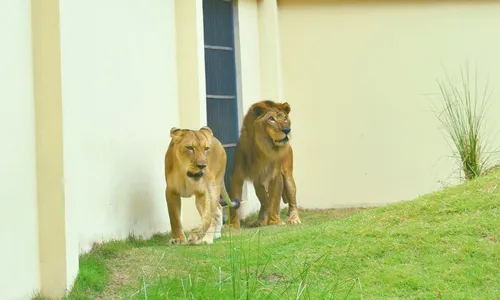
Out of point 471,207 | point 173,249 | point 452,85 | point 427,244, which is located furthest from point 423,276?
point 452,85

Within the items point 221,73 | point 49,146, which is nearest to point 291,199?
point 221,73

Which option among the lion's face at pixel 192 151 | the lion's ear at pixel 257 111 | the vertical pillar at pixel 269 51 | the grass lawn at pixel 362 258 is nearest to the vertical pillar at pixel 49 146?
the grass lawn at pixel 362 258

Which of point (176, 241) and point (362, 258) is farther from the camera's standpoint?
point (176, 241)

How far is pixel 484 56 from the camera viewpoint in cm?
1298

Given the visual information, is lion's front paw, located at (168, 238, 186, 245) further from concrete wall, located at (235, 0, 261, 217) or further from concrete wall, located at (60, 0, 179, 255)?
concrete wall, located at (235, 0, 261, 217)

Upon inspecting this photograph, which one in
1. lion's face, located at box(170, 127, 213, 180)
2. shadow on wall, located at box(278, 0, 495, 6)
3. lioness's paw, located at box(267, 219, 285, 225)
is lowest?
A: lioness's paw, located at box(267, 219, 285, 225)

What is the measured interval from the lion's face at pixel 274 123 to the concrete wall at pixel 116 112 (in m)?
1.06

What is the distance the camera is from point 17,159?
5719 mm

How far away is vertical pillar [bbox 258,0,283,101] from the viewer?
1233 cm

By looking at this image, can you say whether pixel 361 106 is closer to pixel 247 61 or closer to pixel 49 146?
pixel 247 61

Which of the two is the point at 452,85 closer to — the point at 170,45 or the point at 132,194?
the point at 170,45

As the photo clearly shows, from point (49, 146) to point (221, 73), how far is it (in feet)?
17.8

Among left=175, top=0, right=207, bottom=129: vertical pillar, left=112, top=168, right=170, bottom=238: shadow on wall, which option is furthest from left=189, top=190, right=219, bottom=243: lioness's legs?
left=175, top=0, right=207, bottom=129: vertical pillar

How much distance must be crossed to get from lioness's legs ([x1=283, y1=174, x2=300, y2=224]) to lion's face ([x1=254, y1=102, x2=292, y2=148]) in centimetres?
74
